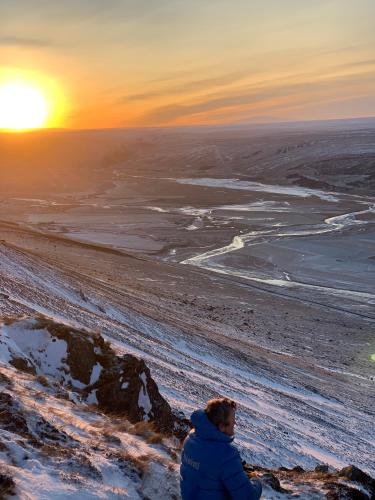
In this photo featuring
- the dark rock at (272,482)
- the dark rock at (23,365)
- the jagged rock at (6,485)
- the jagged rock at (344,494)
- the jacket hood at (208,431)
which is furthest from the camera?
the dark rock at (23,365)

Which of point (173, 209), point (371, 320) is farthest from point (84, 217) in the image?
point (371, 320)

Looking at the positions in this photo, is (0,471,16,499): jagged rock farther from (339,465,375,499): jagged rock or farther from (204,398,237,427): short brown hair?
(339,465,375,499): jagged rock

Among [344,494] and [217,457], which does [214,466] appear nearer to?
[217,457]

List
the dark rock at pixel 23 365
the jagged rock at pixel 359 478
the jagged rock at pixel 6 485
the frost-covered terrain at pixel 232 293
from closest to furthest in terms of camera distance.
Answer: the jagged rock at pixel 6 485 < the jagged rock at pixel 359 478 < the dark rock at pixel 23 365 < the frost-covered terrain at pixel 232 293

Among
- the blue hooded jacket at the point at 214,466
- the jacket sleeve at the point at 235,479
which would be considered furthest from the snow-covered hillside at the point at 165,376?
the jacket sleeve at the point at 235,479

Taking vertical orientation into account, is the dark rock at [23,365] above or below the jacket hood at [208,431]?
below

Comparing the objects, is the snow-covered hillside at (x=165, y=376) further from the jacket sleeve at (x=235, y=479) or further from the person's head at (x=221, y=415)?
the person's head at (x=221, y=415)

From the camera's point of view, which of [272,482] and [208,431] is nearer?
[208,431]

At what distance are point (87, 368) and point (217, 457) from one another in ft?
19.6

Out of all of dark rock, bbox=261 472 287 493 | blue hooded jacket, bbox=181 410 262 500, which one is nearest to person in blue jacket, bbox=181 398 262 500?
blue hooded jacket, bbox=181 410 262 500

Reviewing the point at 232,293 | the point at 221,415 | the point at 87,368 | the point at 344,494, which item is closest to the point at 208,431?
the point at 221,415

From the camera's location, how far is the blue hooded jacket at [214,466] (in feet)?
12.1

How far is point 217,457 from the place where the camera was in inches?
144

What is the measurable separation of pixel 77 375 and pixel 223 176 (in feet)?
293
